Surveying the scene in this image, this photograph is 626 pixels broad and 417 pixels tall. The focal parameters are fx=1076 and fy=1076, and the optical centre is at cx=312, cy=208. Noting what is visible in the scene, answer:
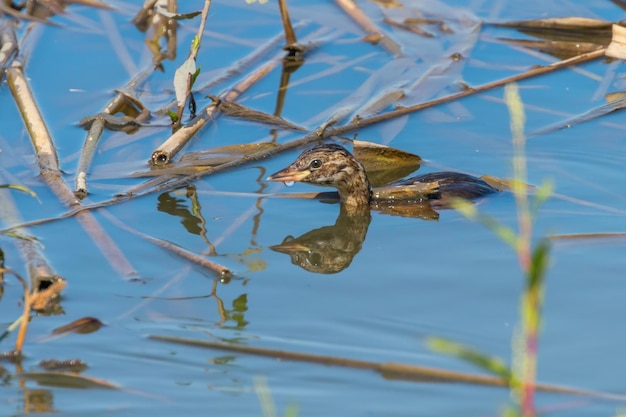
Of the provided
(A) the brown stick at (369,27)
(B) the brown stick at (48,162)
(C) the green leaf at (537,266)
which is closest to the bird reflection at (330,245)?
(B) the brown stick at (48,162)

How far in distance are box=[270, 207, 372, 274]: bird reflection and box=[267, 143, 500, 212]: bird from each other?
16 cm

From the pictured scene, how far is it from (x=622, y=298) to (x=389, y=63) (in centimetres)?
466

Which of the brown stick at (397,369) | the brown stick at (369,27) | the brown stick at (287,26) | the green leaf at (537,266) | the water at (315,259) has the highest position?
the brown stick at (369,27)

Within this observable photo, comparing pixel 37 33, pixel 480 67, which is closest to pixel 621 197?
pixel 480 67

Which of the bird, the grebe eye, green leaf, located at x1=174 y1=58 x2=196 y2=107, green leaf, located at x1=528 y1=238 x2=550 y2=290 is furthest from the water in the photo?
green leaf, located at x1=528 y1=238 x2=550 y2=290

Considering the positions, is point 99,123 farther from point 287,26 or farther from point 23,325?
point 23,325

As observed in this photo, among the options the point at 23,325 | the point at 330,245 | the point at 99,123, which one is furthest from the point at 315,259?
the point at 99,123

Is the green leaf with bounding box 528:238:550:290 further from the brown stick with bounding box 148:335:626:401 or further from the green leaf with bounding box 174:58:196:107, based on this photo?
the green leaf with bounding box 174:58:196:107

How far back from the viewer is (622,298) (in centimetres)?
614

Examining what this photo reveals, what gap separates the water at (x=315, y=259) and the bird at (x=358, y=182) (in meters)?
0.18

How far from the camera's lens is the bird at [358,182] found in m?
7.95

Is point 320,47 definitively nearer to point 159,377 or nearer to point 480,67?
point 480,67

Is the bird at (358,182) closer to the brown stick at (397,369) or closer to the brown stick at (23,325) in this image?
the brown stick at (397,369)

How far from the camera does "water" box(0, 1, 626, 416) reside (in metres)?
5.07
